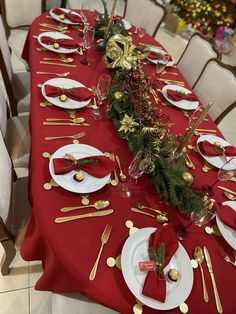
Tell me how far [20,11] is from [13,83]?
917 millimetres

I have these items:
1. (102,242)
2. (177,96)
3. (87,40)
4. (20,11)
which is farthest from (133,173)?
(20,11)

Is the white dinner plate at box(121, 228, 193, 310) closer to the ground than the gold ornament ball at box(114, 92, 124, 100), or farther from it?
closer to the ground

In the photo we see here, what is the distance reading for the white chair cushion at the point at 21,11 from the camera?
89.3 inches

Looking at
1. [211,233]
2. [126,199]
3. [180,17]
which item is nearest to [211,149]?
[211,233]

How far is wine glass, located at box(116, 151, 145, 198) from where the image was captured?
1049mm

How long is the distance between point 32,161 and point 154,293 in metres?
0.69

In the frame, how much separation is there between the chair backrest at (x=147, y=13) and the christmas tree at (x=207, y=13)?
1965mm

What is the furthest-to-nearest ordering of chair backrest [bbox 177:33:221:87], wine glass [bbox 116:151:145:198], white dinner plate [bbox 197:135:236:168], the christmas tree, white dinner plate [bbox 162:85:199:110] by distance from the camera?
the christmas tree → chair backrest [bbox 177:33:221:87] → white dinner plate [bbox 162:85:199:110] → white dinner plate [bbox 197:135:236:168] → wine glass [bbox 116:151:145:198]

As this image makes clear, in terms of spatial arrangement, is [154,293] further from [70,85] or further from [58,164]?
[70,85]

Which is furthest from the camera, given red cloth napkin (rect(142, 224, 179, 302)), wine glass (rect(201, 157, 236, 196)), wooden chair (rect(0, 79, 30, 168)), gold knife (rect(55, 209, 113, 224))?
wooden chair (rect(0, 79, 30, 168))

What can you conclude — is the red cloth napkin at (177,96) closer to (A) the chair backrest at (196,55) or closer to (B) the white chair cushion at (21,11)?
(A) the chair backrest at (196,55)

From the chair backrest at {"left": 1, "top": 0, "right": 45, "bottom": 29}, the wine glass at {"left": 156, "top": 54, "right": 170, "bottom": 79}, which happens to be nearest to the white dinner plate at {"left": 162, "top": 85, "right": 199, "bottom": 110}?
the wine glass at {"left": 156, "top": 54, "right": 170, "bottom": 79}

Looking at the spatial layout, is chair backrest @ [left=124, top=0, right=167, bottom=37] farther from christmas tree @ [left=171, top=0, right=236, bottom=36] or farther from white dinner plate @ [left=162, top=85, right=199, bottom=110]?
christmas tree @ [left=171, top=0, right=236, bottom=36]

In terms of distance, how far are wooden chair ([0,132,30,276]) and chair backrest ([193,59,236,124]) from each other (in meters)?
1.47
